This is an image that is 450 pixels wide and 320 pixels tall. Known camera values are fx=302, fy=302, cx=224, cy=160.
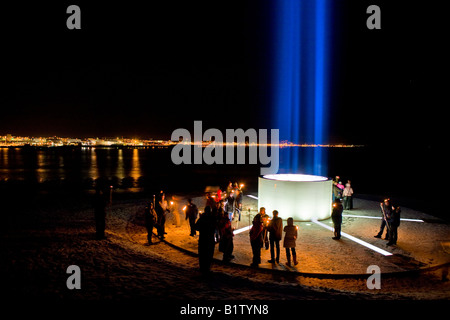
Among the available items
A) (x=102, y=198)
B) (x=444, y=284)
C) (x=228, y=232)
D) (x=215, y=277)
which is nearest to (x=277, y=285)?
Answer: (x=215, y=277)

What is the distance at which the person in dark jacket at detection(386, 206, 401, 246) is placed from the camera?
1028 centimetres

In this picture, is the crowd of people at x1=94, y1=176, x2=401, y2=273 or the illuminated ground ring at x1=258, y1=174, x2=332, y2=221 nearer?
the crowd of people at x1=94, y1=176, x2=401, y2=273

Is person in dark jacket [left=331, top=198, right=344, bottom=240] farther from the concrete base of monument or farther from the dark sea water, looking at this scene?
the dark sea water

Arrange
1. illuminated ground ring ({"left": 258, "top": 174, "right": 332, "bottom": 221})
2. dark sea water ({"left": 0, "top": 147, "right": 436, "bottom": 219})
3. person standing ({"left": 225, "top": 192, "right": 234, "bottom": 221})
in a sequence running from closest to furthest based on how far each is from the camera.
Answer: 1. person standing ({"left": 225, "top": 192, "right": 234, "bottom": 221})
2. illuminated ground ring ({"left": 258, "top": 174, "right": 332, "bottom": 221})
3. dark sea water ({"left": 0, "top": 147, "right": 436, "bottom": 219})

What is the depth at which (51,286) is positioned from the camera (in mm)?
6395

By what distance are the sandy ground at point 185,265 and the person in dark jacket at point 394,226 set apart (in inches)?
11.5

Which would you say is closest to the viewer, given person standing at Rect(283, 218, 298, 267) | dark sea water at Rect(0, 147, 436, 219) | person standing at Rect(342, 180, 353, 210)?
person standing at Rect(283, 218, 298, 267)

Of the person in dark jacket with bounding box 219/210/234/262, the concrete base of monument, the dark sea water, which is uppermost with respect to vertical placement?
the person in dark jacket with bounding box 219/210/234/262

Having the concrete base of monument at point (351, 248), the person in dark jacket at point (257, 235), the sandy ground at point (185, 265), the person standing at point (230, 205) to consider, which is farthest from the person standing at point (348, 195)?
the person in dark jacket at point (257, 235)

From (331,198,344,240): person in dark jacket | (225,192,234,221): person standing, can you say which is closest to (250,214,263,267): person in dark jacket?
(331,198,344,240): person in dark jacket

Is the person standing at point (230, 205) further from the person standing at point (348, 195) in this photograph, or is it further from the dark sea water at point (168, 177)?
the dark sea water at point (168, 177)

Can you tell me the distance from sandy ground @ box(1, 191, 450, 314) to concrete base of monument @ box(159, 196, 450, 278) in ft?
0.11
